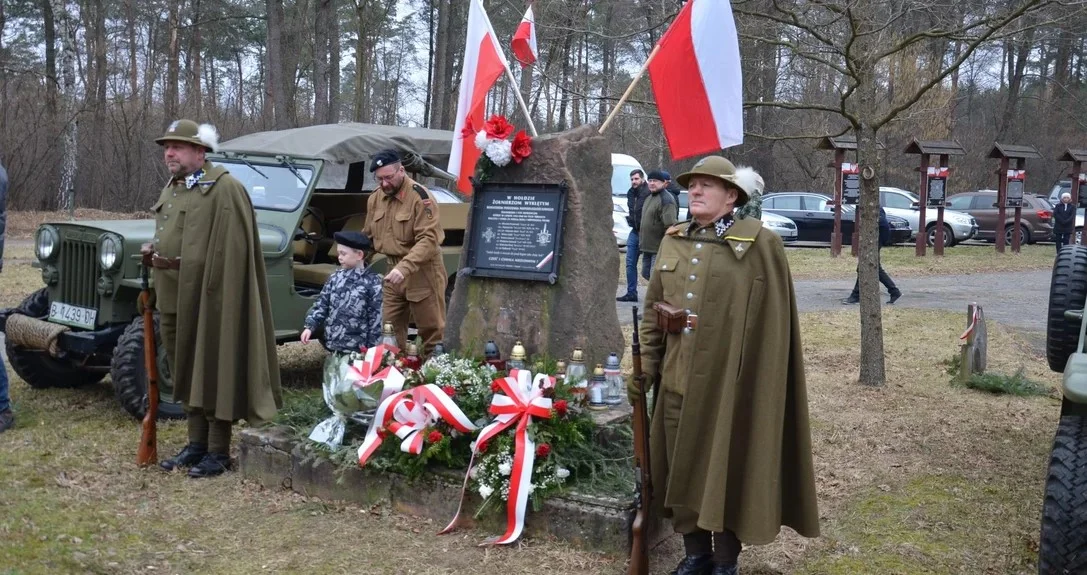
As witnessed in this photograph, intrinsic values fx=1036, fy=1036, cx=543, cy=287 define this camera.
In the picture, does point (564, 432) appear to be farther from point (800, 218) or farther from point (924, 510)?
point (800, 218)

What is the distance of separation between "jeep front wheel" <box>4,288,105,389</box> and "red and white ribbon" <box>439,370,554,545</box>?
4031 millimetres

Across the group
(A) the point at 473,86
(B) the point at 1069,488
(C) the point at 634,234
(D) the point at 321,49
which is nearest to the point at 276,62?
(D) the point at 321,49

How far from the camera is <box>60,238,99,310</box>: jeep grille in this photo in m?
7.04

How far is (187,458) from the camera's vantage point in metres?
5.80

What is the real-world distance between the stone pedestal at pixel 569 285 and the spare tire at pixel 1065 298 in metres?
2.44

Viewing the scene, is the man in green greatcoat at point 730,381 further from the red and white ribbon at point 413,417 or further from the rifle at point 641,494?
the red and white ribbon at point 413,417

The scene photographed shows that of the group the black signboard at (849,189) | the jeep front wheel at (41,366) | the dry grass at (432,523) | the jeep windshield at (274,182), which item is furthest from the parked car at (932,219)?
the jeep front wheel at (41,366)

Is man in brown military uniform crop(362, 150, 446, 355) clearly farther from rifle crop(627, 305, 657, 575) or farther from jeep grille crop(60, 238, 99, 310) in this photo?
rifle crop(627, 305, 657, 575)

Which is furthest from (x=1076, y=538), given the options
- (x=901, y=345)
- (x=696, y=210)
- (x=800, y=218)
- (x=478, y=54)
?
(x=800, y=218)

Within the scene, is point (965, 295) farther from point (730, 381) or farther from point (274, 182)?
point (730, 381)

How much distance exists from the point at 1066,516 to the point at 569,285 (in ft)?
9.20

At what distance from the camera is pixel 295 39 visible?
25078mm

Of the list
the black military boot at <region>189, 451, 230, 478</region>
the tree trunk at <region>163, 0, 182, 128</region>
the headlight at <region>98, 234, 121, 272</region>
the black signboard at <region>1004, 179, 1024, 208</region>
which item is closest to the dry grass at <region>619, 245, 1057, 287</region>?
the black signboard at <region>1004, 179, 1024, 208</region>

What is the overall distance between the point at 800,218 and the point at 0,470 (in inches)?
848
